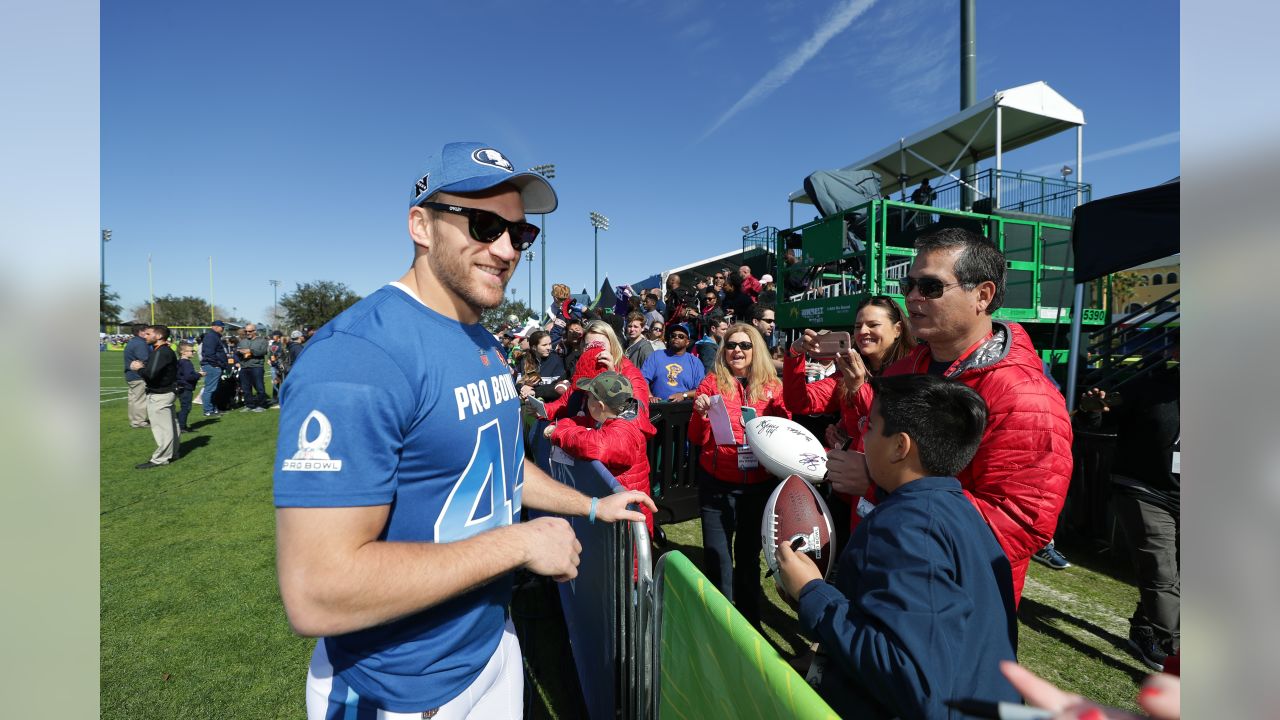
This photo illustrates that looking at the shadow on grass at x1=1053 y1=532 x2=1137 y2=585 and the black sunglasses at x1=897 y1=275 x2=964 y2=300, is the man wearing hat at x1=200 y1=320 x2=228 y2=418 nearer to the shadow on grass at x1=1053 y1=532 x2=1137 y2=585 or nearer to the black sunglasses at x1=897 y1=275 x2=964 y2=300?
the black sunglasses at x1=897 y1=275 x2=964 y2=300

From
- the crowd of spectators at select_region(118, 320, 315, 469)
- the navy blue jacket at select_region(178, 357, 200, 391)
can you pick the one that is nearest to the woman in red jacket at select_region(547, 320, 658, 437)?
the crowd of spectators at select_region(118, 320, 315, 469)

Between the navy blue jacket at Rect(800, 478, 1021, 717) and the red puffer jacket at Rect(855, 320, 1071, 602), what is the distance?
386 millimetres

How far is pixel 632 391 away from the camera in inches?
150

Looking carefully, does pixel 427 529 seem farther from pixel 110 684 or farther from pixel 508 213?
pixel 110 684

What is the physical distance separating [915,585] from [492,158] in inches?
65.9

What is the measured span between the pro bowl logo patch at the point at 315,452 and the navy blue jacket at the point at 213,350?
618 inches

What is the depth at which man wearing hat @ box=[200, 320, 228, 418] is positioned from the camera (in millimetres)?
14141

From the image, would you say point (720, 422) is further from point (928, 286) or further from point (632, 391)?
point (928, 286)

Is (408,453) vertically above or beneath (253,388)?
above

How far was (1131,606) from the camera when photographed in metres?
4.40

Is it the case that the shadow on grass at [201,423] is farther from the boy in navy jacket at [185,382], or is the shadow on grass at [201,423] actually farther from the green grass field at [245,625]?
the green grass field at [245,625]

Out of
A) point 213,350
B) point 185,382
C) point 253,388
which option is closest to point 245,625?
point 185,382

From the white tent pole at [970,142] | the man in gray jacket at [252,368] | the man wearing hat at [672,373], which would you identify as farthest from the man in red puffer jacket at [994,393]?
the man in gray jacket at [252,368]
